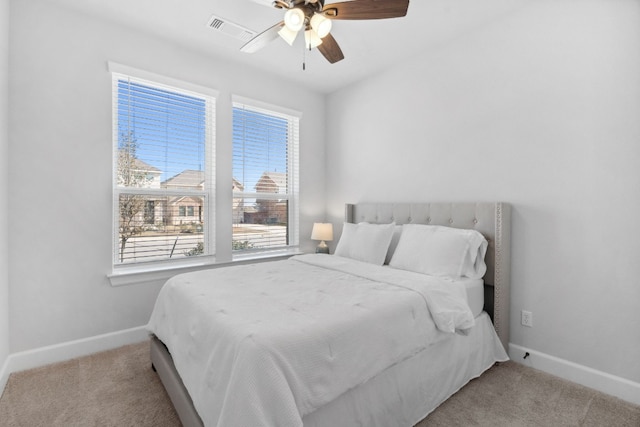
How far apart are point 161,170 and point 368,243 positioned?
2106mm

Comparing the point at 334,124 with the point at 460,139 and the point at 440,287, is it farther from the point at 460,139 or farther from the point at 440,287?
the point at 440,287

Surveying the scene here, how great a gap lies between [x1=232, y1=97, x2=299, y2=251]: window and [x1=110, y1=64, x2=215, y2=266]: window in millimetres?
336

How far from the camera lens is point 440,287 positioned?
6.52ft

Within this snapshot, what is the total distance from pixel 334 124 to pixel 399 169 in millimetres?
1276

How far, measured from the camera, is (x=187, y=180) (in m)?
3.10

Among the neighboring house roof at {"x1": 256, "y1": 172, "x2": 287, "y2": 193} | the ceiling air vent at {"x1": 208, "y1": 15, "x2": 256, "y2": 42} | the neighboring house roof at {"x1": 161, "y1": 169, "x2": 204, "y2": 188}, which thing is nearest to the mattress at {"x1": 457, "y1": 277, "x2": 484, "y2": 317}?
the neighboring house roof at {"x1": 256, "y1": 172, "x2": 287, "y2": 193}

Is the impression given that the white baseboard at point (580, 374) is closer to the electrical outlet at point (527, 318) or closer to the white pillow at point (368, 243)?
the electrical outlet at point (527, 318)

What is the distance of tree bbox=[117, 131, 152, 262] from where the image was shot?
274 cm

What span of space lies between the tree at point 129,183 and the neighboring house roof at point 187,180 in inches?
9.2

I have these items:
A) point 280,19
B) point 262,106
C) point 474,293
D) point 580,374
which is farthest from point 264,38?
point 580,374

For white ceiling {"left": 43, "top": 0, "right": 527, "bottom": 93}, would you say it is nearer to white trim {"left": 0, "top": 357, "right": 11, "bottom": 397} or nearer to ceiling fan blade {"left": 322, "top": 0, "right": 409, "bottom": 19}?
ceiling fan blade {"left": 322, "top": 0, "right": 409, "bottom": 19}

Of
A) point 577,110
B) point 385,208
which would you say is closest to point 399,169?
point 385,208

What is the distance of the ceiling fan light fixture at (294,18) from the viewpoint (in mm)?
1806

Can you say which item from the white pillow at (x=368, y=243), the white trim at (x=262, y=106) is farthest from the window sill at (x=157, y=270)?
the white trim at (x=262, y=106)
